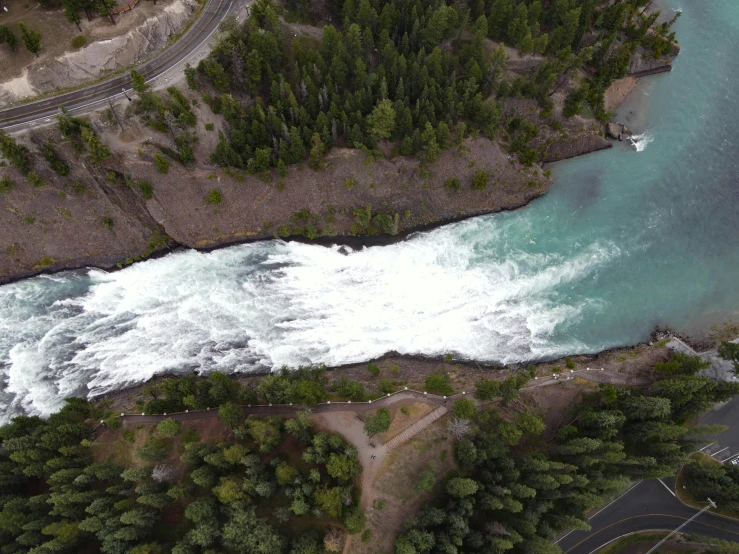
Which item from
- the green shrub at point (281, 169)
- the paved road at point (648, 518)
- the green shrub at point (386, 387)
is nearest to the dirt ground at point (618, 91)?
the green shrub at point (281, 169)

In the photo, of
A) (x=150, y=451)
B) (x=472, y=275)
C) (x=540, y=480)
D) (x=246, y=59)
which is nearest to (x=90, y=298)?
(x=150, y=451)

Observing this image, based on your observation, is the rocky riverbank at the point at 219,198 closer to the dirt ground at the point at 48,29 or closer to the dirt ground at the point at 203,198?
the dirt ground at the point at 203,198

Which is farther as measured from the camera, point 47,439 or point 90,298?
point 90,298

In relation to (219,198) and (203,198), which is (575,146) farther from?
(203,198)

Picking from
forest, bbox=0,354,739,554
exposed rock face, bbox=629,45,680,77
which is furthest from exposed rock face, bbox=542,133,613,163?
forest, bbox=0,354,739,554

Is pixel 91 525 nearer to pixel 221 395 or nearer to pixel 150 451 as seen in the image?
pixel 150 451

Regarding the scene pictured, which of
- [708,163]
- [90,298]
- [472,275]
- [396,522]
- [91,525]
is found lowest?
[396,522]
